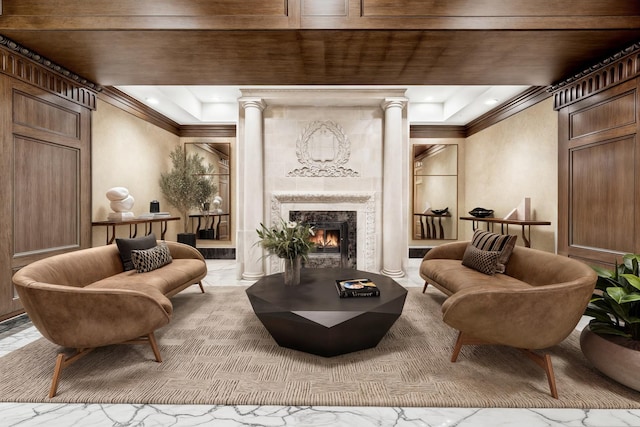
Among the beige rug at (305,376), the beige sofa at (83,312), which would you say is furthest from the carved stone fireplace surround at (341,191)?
Answer: the beige sofa at (83,312)

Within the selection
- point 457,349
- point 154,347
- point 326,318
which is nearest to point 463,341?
point 457,349

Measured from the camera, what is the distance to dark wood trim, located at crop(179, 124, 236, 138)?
580cm

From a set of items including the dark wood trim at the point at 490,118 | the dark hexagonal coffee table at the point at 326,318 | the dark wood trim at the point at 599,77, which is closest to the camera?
the dark hexagonal coffee table at the point at 326,318

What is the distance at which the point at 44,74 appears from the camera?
9.71 feet

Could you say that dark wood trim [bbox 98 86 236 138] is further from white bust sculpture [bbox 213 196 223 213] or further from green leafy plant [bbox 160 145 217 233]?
white bust sculpture [bbox 213 196 223 213]

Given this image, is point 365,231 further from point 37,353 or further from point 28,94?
point 28,94

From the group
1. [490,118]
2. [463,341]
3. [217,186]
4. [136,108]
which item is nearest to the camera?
[463,341]

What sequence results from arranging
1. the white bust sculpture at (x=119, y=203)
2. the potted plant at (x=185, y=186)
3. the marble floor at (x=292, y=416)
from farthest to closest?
the potted plant at (x=185, y=186) → the white bust sculpture at (x=119, y=203) → the marble floor at (x=292, y=416)

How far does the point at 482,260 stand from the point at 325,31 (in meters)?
2.53

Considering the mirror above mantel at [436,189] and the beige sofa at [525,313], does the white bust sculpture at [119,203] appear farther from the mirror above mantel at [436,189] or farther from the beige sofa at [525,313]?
the mirror above mantel at [436,189]

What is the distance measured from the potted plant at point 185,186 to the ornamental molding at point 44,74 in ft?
5.74

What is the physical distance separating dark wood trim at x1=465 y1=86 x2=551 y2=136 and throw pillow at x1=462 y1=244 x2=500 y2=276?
7.13 ft

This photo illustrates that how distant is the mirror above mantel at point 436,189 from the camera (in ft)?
19.1

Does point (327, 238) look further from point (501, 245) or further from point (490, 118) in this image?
point (490, 118)
